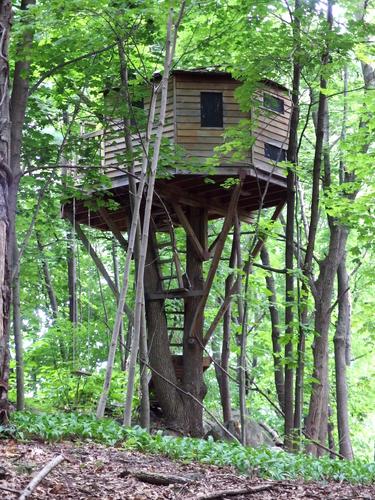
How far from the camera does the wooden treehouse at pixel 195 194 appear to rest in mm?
13969

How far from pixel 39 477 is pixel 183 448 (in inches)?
117

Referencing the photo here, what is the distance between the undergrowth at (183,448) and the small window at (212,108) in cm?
823

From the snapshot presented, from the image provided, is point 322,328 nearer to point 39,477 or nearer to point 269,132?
point 269,132

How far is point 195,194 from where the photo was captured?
1515 centimetres

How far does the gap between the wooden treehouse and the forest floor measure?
776 centimetres

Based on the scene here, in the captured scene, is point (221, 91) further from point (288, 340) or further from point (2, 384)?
point (2, 384)

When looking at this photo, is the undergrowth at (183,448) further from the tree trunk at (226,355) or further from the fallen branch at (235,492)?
the tree trunk at (226,355)

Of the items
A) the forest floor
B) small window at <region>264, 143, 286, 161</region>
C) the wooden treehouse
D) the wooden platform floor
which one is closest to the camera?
the forest floor

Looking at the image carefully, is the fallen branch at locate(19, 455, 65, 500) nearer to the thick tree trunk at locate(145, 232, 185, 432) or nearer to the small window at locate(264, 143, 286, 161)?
the thick tree trunk at locate(145, 232, 185, 432)

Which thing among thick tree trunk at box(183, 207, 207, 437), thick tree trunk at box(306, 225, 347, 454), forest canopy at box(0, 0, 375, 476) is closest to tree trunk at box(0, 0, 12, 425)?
forest canopy at box(0, 0, 375, 476)

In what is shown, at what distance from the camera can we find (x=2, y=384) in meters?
5.95

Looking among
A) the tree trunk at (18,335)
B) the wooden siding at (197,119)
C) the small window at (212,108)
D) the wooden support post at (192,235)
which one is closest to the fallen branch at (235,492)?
the tree trunk at (18,335)

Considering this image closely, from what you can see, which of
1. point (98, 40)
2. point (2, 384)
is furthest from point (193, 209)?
point (2, 384)

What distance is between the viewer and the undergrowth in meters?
6.40
